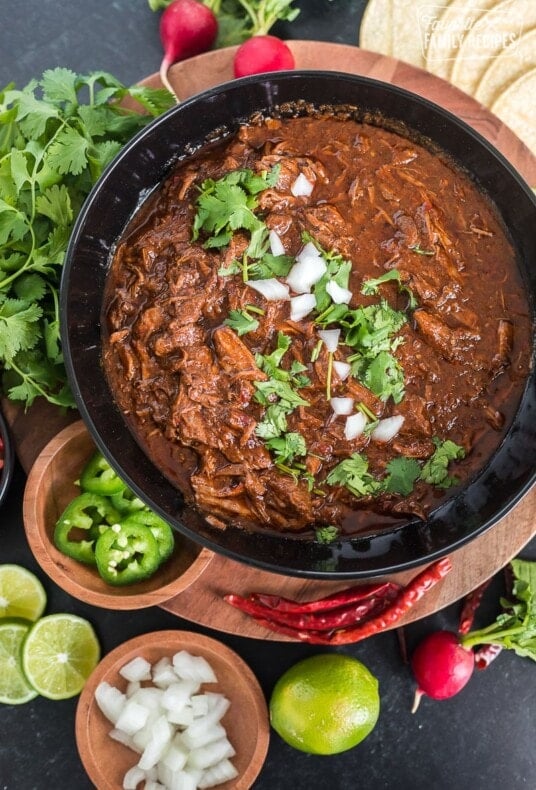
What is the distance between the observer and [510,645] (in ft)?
18.7

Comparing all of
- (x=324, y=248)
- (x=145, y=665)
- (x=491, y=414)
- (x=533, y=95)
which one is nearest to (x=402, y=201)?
(x=324, y=248)

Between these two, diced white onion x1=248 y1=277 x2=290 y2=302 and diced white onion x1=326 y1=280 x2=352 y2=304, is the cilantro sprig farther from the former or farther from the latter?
diced white onion x1=248 y1=277 x2=290 y2=302

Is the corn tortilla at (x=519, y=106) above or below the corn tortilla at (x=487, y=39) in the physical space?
below

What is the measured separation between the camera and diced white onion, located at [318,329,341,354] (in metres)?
4.62

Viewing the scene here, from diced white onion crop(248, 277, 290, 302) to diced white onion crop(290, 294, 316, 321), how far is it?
8 centimetres

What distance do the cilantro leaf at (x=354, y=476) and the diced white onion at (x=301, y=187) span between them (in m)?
1.66

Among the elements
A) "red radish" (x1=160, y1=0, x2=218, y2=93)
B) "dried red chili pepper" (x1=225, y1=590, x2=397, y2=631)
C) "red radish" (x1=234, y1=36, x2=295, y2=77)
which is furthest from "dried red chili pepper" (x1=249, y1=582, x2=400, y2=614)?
"red radish" (x1=160, y1=0, x2=218, y2=93)

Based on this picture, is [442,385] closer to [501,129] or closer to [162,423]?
[162,423]

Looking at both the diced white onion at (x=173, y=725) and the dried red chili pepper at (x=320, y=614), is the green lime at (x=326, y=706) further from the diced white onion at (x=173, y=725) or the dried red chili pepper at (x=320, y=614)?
the diced white onion at (x=173, y=725)

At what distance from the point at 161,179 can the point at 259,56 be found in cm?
116

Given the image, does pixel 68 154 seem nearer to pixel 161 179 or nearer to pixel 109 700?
pixel 161 179

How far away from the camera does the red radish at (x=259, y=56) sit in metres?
5.39
